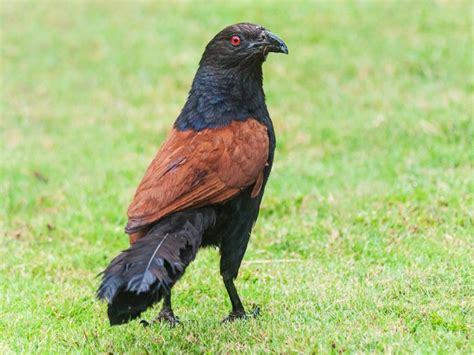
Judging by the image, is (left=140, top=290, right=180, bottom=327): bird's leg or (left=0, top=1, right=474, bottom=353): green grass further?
(left=140, top=290, right=180, bottom=327): bird's leg

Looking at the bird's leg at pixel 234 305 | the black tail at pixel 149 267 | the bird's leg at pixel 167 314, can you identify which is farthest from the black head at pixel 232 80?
the bird's leg at pixel 167 314

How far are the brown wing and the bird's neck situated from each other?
83 millimetres

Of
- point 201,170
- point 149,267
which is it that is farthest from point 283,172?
point 149,267

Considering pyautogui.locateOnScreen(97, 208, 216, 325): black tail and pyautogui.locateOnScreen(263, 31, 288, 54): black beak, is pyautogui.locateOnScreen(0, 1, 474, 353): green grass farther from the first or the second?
pyautogui.locateOnScreen(263, 31, 288, 54): black beak

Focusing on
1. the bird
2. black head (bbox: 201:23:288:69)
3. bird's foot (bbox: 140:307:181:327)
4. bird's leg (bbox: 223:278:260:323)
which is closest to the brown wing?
the bird

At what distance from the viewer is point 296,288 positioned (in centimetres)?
586

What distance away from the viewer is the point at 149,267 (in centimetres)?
436

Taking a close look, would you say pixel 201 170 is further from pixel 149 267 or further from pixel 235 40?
pixel 235 40

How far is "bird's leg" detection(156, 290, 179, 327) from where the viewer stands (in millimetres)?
5465

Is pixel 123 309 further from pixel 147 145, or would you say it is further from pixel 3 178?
pixel 147 145

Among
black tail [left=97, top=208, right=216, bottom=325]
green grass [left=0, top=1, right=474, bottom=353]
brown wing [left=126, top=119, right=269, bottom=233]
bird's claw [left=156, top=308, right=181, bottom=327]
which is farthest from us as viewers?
bird's claw [left=156, top=308, right=181, bottom=327]

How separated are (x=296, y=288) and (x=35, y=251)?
2.44 meters

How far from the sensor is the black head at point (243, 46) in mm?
5336

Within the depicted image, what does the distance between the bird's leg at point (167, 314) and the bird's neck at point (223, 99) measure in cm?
115
